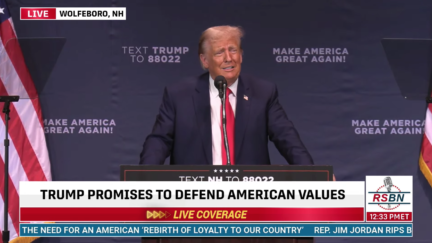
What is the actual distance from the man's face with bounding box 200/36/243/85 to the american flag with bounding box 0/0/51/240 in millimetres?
1929

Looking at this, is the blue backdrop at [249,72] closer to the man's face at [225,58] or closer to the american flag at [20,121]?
the american flag at [20,121]

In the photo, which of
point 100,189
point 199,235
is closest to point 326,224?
point 199,235

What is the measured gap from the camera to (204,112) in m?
3.26

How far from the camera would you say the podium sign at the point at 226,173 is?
2.24 meters

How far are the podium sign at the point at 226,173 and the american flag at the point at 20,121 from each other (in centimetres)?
271

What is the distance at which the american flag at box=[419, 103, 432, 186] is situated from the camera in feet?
15.5

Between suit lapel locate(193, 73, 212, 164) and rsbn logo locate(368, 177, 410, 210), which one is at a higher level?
suit lapel locate(193, 73, 212, 164)

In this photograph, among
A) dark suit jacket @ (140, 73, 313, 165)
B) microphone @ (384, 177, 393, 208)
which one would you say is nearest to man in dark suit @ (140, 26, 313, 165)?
dark suit jacket @ (140, 73, 313, 165)

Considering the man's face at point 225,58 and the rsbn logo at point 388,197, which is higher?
the man's face at point 225,58

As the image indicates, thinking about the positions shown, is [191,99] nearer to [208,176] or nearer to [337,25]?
[208,176]

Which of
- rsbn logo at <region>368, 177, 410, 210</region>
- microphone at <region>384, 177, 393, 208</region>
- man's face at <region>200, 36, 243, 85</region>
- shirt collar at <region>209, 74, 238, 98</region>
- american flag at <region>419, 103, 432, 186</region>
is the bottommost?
rsbn logo at <region>368, 177, 410, 210</region>

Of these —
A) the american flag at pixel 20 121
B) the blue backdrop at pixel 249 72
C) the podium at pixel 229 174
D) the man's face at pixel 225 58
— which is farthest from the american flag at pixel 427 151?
the american flag at pixel 20 121

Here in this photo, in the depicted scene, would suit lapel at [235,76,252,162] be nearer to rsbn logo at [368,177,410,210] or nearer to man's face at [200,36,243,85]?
man's face at [200,36,243,85]

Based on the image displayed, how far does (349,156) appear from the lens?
4801 millimetres
